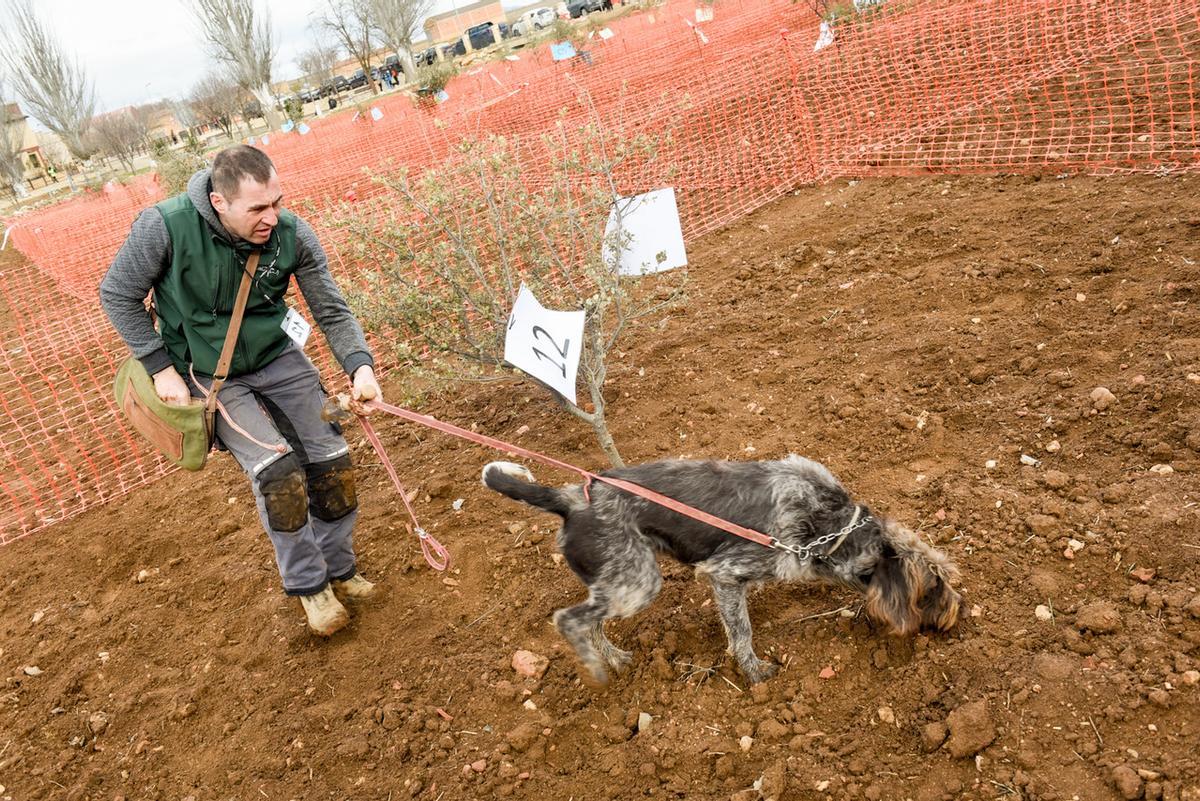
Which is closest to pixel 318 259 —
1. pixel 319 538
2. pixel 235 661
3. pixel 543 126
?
pixel 319 538

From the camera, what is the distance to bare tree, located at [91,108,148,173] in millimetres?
39281

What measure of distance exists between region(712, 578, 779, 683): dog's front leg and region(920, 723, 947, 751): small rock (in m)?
0.61

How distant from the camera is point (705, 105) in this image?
1041 centimetres

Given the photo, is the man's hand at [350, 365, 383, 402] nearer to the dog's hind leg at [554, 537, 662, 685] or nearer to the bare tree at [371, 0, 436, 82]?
the dog's hind leg at [554, 537, 662, 685]

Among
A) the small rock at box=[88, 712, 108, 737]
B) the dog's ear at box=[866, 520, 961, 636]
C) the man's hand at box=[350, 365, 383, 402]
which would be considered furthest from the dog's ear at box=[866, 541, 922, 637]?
the small rock at box=[88, 712, 108, 737]

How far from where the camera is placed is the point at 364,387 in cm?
312

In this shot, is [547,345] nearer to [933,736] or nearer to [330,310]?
[330,310]

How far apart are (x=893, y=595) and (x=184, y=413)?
2856mm

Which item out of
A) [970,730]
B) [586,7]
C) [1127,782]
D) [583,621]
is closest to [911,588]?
[970,730]

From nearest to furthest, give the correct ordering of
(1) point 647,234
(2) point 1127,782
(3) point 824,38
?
1. (2) point 1127,782
2. (1) point 647,234
3. (3) point 824,38

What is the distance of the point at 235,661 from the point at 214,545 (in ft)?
3.89

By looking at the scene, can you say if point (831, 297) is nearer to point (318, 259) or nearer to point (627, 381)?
point (627, 381)

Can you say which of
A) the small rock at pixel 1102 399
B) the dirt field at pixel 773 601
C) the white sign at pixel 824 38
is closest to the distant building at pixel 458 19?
the white sign at pixel 824 38

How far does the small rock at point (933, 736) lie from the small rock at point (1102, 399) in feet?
6.67
